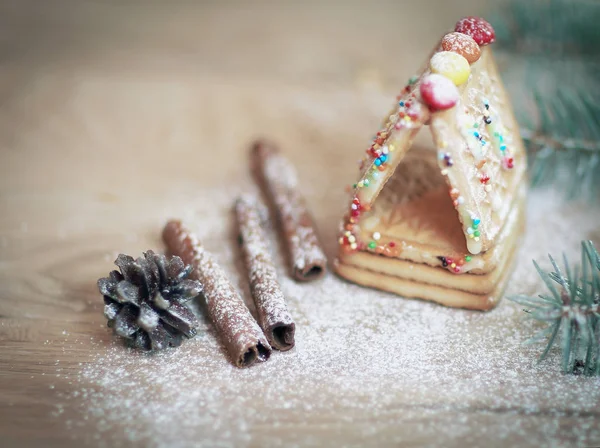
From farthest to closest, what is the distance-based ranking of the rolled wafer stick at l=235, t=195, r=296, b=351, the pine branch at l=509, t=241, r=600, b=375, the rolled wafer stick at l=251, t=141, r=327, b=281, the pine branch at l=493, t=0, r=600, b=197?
the pine branch at l=493, t=0, r=600, b=197
the rolled wafer stick at l=251, t=141, r=327, b=281
the rolled wafer stick at l=235, t=195, r=296, b=351
the pine branch at l=509, t=241, r=600, b=375

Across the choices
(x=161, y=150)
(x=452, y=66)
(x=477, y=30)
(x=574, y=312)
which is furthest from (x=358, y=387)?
(x=161, y=150)

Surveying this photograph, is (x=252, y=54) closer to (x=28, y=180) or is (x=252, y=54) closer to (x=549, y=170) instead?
(x=28, y=180)

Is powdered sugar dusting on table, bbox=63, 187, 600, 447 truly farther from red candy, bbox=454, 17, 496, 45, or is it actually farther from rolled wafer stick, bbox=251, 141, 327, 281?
red candy, bbox=454, 17, 496, 45

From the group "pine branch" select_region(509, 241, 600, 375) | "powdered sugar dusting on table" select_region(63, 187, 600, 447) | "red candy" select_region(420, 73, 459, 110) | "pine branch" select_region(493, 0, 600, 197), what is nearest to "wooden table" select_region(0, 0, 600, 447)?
"powdered sugar dusting on table" select_region(63, 187, 600, 447)

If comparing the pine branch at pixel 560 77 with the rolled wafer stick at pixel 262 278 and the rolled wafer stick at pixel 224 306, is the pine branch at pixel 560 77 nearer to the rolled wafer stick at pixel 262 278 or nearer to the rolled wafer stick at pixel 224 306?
the rolled wafer stick at pixel 262 278

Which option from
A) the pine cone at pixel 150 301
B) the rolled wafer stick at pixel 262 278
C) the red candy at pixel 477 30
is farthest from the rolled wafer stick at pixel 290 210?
the red candy at pixel 477 30
